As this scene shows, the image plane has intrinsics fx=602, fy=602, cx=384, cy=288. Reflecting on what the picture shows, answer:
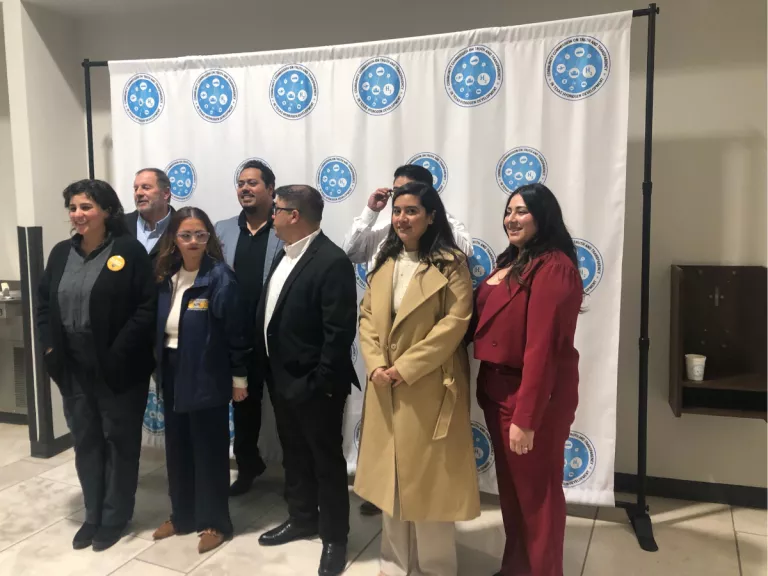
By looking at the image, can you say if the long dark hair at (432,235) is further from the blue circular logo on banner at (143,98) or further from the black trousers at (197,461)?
the blue circular logo on banner at (143,98)

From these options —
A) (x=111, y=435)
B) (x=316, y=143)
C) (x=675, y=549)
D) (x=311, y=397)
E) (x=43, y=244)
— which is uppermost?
(x=316, y=143)

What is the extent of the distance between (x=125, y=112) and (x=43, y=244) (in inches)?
36.7

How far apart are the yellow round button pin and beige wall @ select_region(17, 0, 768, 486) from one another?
170 centimetres

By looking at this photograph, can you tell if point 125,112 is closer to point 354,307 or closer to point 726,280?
point 354,307

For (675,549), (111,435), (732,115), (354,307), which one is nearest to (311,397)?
(354,307)

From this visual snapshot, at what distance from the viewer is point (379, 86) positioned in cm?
279

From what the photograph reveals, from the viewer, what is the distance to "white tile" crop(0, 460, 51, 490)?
3221 mm

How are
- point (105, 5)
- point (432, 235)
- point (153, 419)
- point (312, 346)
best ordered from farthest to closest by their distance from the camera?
point (105, 5) → point (153, 419) → point (312, 346) → point (432, 235)

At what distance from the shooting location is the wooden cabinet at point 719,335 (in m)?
2.73

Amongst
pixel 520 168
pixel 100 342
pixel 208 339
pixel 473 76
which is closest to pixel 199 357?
pixel 208 339

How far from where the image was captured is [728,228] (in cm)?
281

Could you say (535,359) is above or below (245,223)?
below

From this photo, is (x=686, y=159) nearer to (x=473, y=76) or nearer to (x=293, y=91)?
(x=473, y=76)

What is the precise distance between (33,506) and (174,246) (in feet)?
5.15
